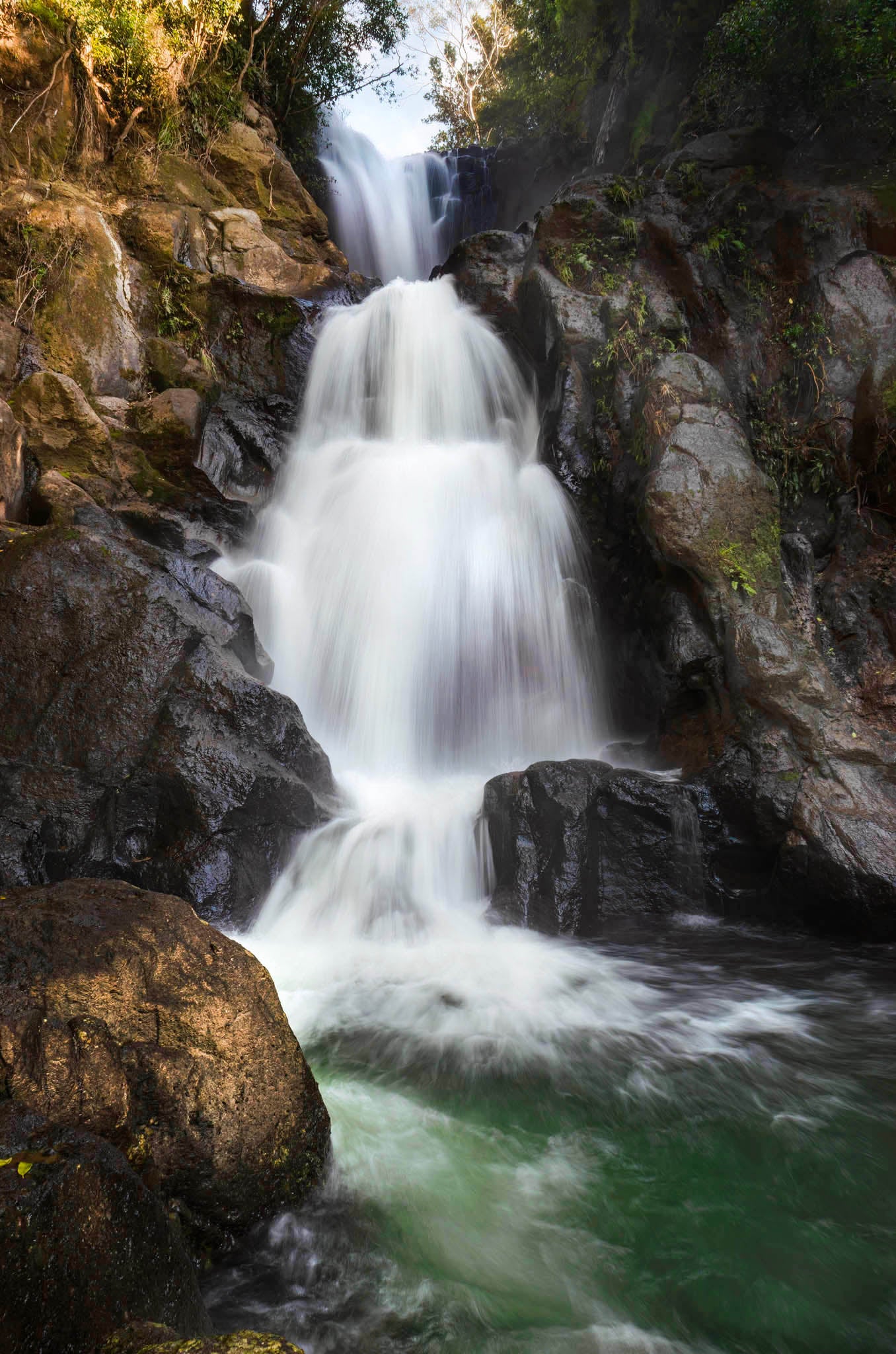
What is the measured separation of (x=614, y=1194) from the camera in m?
2.97

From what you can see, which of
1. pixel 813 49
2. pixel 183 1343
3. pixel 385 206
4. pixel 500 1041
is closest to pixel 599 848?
pixel 500 1041

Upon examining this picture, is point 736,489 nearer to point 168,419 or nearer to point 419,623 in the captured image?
point 419,623

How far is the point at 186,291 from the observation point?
10.8 meters

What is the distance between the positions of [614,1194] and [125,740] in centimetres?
427

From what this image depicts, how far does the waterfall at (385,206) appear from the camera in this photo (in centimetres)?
1800

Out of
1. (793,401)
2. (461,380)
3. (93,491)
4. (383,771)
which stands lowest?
(383,771)

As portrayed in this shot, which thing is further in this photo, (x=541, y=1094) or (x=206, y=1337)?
(x=541, y=1094)

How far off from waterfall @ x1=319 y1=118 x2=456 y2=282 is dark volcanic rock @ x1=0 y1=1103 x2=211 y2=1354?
19330 millimetres

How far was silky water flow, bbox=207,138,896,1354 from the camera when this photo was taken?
95.0 inches

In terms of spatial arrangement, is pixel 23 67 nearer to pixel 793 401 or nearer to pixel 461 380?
pixel 461 380

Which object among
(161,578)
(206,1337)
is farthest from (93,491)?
(206,1337)

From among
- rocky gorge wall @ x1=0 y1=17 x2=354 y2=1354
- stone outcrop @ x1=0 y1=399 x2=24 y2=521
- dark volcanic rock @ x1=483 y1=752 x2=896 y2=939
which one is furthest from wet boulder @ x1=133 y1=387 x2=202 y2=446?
dark volcanic rock @ x1=483 y1=752 x2=896 y2=939

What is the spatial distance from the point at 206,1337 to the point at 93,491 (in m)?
7.79

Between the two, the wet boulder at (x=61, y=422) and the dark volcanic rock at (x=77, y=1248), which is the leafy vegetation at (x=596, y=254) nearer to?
the wet boulder at (x=61, y=422)
